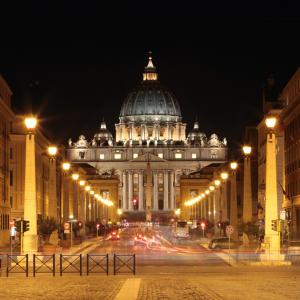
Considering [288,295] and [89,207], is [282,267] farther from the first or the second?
[89,207]

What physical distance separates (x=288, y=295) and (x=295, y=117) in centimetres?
5820

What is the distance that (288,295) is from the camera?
101 ft

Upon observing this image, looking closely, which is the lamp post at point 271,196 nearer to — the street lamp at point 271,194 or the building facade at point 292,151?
the street lamp at point 271,194

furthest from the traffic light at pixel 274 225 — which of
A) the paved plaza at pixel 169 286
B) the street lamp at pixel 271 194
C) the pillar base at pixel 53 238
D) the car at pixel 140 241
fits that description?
the car at pixel 140 241

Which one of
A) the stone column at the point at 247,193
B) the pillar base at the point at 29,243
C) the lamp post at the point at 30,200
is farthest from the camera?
the stone column at the point at 247,193

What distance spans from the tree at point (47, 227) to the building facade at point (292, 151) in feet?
67.8

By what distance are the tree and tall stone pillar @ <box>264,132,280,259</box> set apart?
21315 mm

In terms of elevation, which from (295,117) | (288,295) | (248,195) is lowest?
(288,295)

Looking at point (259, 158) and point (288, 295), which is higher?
point (259, 158)

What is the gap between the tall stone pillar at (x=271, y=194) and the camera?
2018 inches

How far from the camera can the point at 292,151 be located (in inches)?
3585

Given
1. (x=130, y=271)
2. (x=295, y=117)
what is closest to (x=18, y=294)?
(x=130, y=271)

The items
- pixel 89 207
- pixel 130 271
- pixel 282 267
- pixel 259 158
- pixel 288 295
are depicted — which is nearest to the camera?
pixel 288 295

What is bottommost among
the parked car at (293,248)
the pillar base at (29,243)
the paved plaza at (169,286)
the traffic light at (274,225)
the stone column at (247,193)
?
the paved plaza at (169,286)
